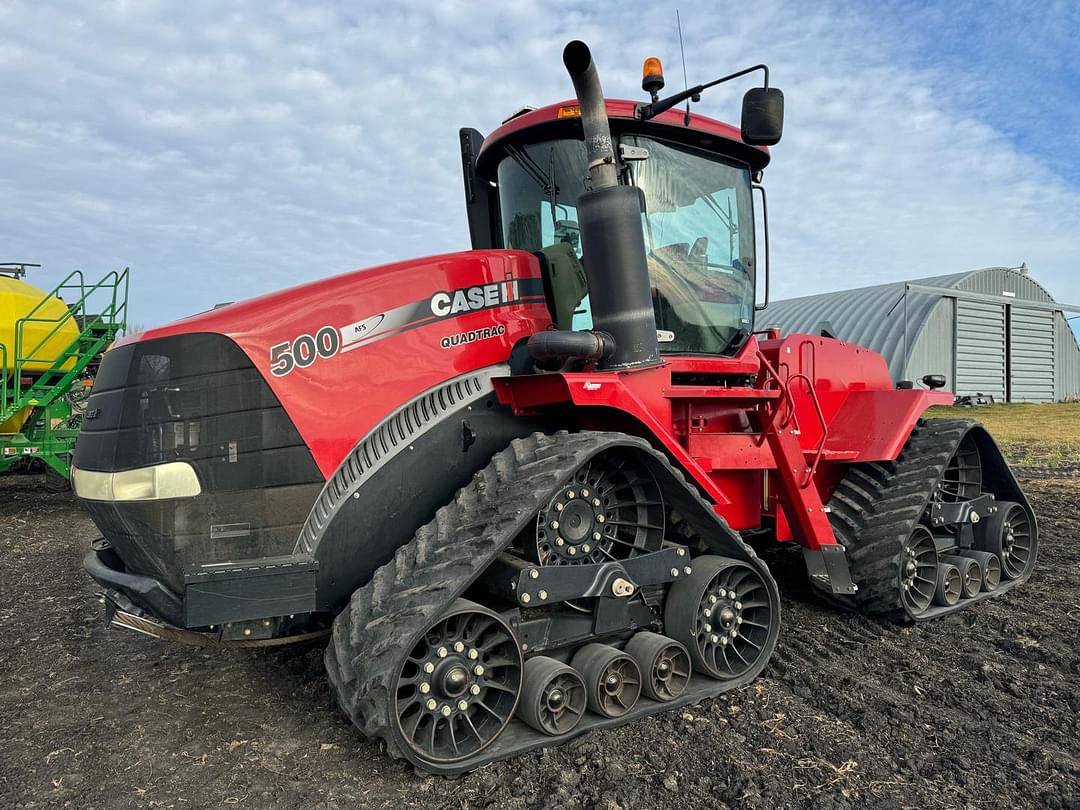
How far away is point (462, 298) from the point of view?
3.90m

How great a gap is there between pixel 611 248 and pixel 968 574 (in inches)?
153

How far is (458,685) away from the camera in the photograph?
3242 millimetres

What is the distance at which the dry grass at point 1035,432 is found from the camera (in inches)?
532

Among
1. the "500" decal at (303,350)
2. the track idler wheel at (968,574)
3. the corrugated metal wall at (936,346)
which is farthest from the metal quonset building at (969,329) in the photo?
the "500" decal at (303,350)

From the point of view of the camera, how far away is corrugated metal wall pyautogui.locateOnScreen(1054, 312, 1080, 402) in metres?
29.7

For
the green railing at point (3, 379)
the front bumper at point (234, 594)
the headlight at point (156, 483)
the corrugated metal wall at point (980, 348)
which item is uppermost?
the green railing at point (3, 379)

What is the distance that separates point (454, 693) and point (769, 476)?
2661 millimetres

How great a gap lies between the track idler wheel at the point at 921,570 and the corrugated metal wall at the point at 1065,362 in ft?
94.1

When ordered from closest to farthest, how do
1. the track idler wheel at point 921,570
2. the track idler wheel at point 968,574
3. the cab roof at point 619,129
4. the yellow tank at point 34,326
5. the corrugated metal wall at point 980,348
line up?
the cab roof at point 619,129, the track idler wheel at point 921,570, the track idler wheel at point 968,574, the yellow tank at point 34,326, the corrugated metal wall at point 980,348

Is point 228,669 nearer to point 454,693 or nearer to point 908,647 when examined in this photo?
point 454,693

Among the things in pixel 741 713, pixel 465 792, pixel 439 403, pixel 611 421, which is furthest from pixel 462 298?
pixel 741 713

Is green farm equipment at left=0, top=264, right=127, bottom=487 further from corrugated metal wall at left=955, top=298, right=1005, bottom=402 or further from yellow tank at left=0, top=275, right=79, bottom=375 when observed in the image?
corrugated metal wall at left=955, top=298, right=1005, bottom=402

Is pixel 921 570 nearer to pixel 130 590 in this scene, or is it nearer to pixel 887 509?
pixel 887 509

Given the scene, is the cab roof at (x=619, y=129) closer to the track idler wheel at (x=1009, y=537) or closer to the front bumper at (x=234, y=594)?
the front bumper at (x=234, y=594)
